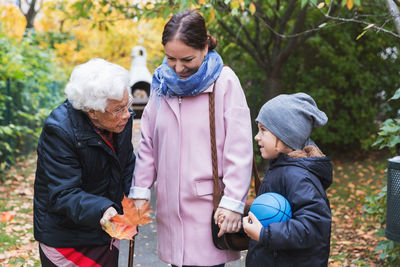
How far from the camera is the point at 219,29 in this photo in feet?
26.2

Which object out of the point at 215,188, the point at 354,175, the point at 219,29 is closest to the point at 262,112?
the point at 215,188

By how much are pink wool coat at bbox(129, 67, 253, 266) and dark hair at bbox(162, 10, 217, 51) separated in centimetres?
23

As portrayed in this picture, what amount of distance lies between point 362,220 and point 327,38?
4127 millimetres

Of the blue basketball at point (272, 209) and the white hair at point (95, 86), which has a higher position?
the white hair at point (95, 86)

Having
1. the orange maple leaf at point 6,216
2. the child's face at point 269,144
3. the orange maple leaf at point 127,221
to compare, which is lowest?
the orange maple leaf at point 6,216

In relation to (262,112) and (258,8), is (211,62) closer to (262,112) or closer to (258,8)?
(262,112)

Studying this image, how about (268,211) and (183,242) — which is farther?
(183,242)

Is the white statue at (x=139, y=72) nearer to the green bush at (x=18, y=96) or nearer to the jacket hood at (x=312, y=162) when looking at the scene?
the green bush at (x=18, y=96)

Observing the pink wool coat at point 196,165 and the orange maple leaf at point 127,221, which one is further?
the pink wool coat at point 196,165

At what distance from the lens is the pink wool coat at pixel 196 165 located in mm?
2311

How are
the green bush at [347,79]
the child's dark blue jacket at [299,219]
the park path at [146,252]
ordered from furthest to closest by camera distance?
the green bush at [347,79] < the park path at [146,252] < the child's dark blue jacket at [299,219]

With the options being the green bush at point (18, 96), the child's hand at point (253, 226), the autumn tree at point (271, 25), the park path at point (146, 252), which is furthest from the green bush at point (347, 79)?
the child's hand at point (253, 226)

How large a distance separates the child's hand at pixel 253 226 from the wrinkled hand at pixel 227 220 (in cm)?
11

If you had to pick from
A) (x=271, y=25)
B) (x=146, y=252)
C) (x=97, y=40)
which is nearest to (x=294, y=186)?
(x=146, y=252)
